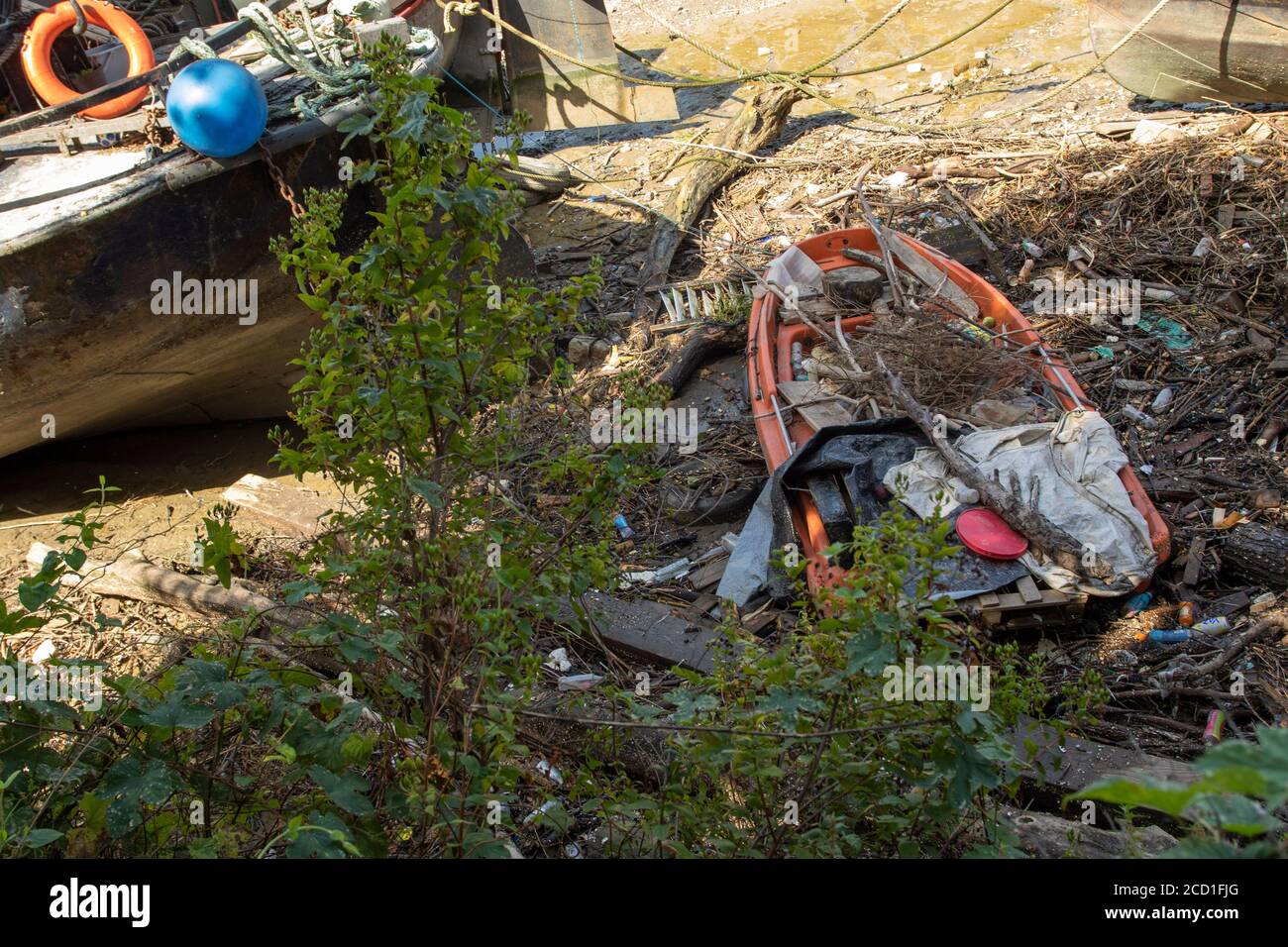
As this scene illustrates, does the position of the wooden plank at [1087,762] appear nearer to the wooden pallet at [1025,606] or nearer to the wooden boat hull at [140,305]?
the wooden pallet at [1025,606]

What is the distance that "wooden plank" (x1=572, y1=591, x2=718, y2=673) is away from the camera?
4410 millimetres

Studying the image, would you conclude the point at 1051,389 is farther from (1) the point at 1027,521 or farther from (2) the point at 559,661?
(2) the point at 559,661

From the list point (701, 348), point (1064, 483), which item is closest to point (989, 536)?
point (1064, 483)

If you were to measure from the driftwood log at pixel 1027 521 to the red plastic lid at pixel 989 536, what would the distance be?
1.3 inches

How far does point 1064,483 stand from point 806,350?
2192 millimetres

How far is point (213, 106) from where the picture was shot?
192 inches

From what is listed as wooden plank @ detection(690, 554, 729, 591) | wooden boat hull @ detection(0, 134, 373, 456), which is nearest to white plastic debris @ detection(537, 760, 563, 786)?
wooden plank @ detection(690, 554, 729, 591)

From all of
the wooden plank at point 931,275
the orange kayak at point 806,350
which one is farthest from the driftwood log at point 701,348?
the wooden plank at point 931,275

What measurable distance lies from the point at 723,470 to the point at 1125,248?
348 cm

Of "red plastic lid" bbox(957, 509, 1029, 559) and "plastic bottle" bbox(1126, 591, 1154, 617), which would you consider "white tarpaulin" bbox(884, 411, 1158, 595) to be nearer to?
"red plastic lid" bbox(957, 509, 1029, 559)

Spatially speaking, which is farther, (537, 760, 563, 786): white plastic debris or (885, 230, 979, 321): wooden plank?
(885, 230, 979, 321): wooden plank

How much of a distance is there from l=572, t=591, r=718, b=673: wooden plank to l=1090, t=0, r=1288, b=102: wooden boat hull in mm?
7051

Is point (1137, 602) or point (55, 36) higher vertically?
point (55, 36)
